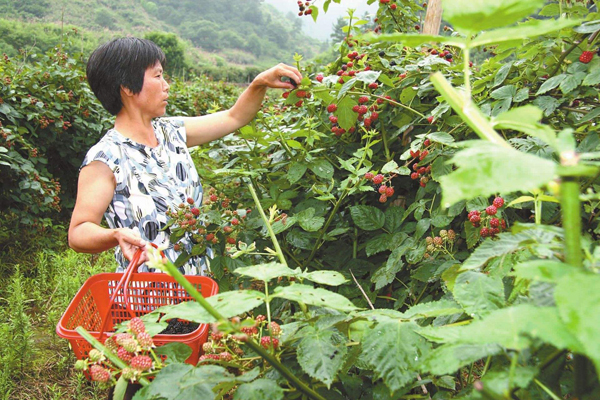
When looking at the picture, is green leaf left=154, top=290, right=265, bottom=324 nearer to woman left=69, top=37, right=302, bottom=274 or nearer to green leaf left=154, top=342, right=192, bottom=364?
green leaf left=154, top=342, right=192, bottom=364

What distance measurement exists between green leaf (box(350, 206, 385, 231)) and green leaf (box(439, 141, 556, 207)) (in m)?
1.26

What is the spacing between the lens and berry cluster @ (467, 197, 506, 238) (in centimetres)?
111

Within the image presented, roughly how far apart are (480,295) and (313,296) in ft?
0.75

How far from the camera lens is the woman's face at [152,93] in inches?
81.1

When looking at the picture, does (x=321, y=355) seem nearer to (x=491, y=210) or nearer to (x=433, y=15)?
(x=491, y=210)

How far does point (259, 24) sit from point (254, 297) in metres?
80.7

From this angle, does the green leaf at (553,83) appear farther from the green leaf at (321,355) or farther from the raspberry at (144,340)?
the raspberry at (144,340)

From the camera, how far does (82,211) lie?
1.76 meters

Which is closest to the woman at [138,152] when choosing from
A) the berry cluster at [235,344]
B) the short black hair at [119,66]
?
the short black hair at [119,66]

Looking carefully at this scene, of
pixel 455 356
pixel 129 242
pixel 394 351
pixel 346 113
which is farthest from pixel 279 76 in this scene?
pixel 455 356

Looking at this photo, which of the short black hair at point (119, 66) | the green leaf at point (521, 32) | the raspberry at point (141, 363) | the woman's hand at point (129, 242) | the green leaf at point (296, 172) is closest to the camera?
the green leaf at point (521, 32)

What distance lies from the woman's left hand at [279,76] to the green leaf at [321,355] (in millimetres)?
1221

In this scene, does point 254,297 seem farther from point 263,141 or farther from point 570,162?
point 263,141

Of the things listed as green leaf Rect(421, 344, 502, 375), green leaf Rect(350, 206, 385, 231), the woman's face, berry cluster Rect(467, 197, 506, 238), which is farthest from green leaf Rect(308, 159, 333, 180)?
green leaf Rect(421, 344, 502, 375)
